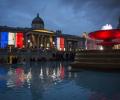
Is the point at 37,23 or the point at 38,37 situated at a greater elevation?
the point at 37,23

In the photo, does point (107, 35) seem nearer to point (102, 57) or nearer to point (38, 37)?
point (102, 57)

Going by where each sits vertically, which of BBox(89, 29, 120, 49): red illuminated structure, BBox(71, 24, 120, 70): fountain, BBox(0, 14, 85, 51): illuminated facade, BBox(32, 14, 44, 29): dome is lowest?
BBox(71, 24, 120, 70): fountain

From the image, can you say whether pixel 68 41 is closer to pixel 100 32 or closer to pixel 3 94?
pixel 100 32

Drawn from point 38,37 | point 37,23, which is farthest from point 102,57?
Answer: point 37,23

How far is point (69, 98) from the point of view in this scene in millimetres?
6000

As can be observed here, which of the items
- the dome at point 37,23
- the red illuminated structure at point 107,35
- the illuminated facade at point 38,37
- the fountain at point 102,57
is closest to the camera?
the fountain at point 102,57

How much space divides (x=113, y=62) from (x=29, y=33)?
185 ft

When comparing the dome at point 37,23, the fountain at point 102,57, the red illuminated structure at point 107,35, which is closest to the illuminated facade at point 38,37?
the dome at point 37,23

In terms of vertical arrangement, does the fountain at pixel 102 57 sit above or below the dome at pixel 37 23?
below

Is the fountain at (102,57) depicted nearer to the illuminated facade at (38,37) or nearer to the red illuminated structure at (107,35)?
the red illuminated structure at (107,35)

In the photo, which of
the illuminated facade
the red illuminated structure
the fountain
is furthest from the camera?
the illuminated facade

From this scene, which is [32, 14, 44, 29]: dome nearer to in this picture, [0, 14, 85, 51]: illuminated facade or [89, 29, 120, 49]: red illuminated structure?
[0, 14, 85, 51]: illuminated facade

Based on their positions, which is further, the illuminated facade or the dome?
the dome

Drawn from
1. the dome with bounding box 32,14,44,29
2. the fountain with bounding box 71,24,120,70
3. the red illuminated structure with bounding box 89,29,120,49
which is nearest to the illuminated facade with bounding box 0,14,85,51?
the dome with bounding box 32,14,44,29
